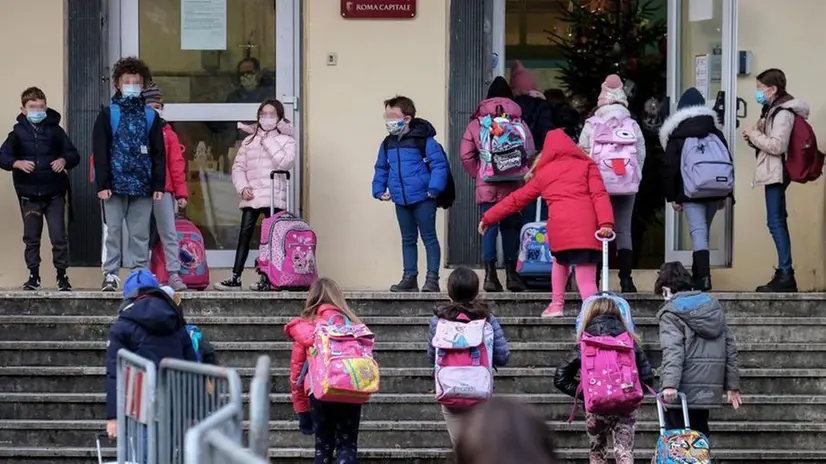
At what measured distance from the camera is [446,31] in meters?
13.0

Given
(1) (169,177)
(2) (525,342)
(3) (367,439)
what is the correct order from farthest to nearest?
(1) (169,177) → (2) (525,342) → (3) (367,439)

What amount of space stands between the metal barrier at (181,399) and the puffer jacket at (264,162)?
6031 millimetres

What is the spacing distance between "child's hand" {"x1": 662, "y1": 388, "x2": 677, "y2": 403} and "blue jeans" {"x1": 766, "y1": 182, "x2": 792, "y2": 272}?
3.40m

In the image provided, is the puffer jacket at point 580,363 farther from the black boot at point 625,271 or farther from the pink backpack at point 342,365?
the black boot at point 625,271

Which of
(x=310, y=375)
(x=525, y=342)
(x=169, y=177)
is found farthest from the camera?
(x=169, y=177)

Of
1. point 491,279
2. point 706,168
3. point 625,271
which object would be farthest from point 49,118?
point 706,168

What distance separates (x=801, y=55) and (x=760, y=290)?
2169 millimetres

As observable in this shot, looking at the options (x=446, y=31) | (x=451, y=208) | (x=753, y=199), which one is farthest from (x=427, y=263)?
(x=753, y=199)

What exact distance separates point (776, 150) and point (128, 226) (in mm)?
5048

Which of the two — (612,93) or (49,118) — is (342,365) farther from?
(49,118)

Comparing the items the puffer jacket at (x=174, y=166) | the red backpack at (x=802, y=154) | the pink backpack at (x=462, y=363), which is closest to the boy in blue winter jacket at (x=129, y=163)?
the puffer jacket at (x=174, y=166)

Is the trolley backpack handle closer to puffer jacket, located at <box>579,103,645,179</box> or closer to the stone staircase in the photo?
the stone staircase

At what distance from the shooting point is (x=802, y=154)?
39.5ft

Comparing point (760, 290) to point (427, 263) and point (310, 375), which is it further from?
point (310, 375)
